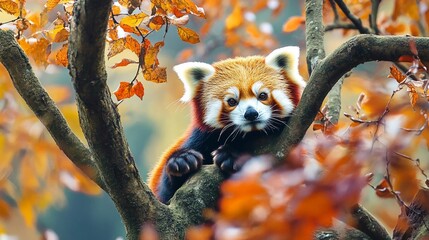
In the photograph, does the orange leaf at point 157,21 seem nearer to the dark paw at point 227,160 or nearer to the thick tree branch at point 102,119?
the thick tree branch at point 102,119

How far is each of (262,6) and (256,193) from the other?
4080mm

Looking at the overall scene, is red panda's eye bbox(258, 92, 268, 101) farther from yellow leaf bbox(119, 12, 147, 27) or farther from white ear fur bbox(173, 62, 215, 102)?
yellow leaf bbox(119, 12, 147, 27)

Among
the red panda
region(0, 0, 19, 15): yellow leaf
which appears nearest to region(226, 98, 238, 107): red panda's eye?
the red panda

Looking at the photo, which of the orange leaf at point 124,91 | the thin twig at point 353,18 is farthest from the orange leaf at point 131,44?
the thin twig at point 353,18

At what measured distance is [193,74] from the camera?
3490 mm

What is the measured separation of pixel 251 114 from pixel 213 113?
0.27m

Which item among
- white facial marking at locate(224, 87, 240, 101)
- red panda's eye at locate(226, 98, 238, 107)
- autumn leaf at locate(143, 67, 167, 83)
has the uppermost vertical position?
autumn leaf at locate(143, 67, 167, 83)

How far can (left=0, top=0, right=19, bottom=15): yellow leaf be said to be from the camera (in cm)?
230

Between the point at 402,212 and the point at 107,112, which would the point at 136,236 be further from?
the point at 402,212

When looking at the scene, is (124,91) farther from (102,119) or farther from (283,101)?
(283,101)

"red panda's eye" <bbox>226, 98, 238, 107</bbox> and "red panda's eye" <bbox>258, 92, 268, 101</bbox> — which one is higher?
Answer: "red panda's eye" <bbox>226, 98, 238, 107</bbox>

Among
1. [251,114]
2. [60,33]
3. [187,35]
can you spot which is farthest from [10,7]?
[251,114]

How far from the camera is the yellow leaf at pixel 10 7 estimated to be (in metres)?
2.30

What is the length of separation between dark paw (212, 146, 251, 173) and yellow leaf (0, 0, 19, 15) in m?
0.93
